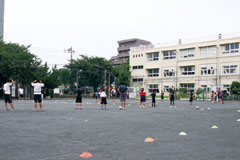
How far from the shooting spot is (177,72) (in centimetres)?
5588

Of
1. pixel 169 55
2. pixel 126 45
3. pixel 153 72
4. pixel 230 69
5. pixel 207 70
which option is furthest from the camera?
pixel 126 45

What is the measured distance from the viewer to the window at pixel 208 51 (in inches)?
1988

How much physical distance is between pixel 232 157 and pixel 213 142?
1.54m

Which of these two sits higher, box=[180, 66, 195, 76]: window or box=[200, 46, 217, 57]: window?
box=[200, 46, 217, 57]: window

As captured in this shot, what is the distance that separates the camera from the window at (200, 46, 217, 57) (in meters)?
50.5

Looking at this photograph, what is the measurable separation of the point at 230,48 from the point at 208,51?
4249 mm

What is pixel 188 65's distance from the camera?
54.1m

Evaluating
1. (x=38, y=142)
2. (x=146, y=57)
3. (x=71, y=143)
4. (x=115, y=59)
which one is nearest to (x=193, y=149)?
(x=71, y=143)

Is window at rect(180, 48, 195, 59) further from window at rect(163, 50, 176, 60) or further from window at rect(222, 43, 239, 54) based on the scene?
window at rect(222, 43, 239, 54)

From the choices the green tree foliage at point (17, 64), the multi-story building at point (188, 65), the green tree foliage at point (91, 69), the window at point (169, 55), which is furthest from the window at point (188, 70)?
the green tree foliage at point (17, 64)

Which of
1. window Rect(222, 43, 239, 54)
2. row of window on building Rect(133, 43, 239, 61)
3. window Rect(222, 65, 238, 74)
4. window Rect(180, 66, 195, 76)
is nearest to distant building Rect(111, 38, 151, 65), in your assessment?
row of window on building Rect(133, 43, 239, 61)

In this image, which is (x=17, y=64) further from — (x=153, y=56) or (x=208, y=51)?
(x=208, y=51)

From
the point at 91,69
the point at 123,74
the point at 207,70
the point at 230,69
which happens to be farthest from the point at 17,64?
the point at 230,69

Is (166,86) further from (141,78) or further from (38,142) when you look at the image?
(38,142)
